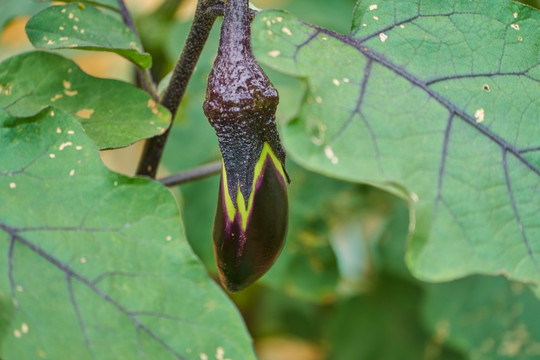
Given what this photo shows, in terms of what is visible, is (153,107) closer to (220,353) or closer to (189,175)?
(189,175)

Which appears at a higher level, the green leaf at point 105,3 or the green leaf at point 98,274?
the green leaf at point 105,3

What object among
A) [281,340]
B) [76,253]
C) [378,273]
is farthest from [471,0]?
[281,340]

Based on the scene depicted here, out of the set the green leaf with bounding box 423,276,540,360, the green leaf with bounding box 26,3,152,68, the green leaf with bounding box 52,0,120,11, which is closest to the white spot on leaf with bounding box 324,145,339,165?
the green leaf with bounding box 26,3,152,68

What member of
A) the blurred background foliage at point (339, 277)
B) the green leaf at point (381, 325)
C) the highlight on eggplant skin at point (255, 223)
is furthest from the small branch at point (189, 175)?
the green leaf at point (381, 325)

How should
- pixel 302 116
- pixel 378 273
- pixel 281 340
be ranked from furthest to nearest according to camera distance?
pixel 281 340 < pixel 378 273 < pixel 302 116

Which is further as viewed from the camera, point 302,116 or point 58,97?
point 58,97

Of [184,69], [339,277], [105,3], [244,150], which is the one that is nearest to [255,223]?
[244,150]

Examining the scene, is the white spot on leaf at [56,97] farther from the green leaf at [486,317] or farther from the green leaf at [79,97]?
the green leaf at [486,317]

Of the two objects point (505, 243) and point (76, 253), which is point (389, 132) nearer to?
point (505, 243)
